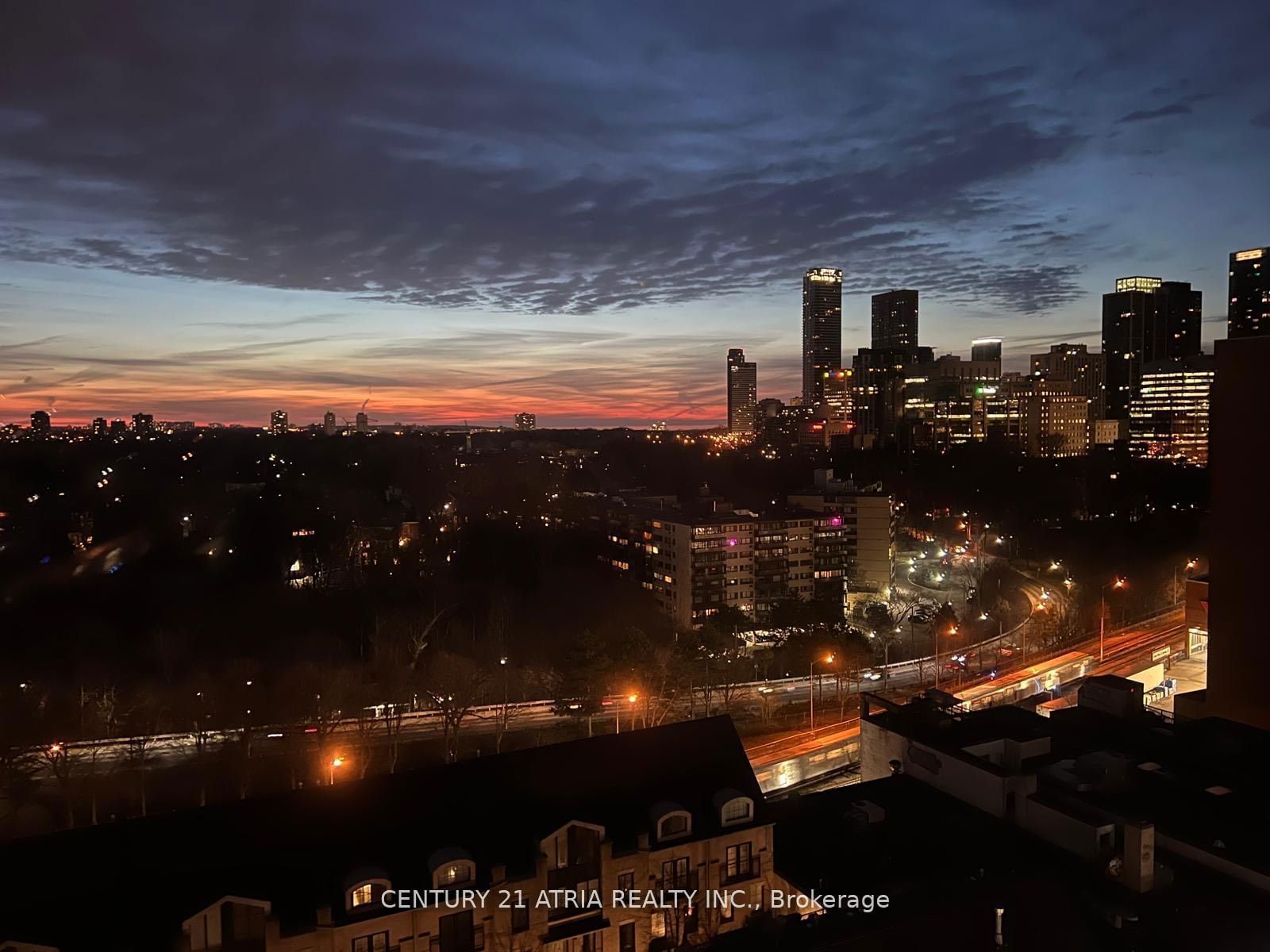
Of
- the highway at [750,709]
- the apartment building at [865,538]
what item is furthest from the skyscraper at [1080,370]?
the highway at [750,709]

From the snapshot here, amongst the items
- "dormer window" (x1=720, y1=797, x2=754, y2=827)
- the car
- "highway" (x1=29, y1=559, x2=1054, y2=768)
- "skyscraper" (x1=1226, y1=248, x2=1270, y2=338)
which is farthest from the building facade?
"dormer window" (x1=720, y1=797, x2=754, y2=827)

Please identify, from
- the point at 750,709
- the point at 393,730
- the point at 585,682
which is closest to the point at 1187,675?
the point at 750,709

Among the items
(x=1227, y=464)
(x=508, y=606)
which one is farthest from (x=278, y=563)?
(x=1227, y=464)

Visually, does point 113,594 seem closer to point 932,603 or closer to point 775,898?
point 775,898

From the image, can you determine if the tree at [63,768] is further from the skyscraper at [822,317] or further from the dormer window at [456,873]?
the skyscraper at [822,317]

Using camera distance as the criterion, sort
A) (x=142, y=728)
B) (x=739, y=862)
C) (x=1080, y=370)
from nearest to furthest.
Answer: (x=739, y=862) → (x=142, y=728) → (x=1080, y=370)

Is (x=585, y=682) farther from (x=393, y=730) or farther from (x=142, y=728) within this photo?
(x=142, y=728)
